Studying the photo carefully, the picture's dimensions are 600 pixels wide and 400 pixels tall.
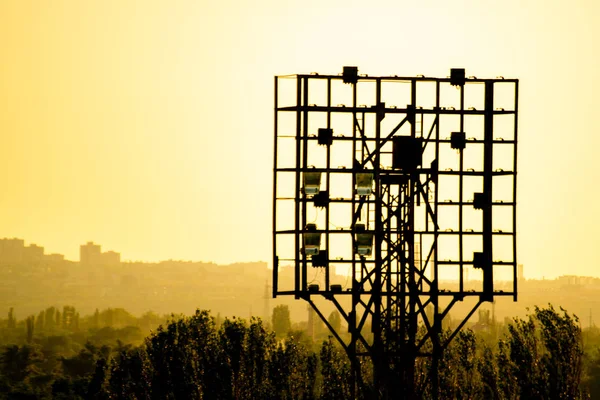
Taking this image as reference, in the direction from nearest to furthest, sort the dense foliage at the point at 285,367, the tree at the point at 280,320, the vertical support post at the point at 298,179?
the vertical support post at the point at 298,179 → the dense foliage at the point at 285,367 → the tree at the point at 280,320

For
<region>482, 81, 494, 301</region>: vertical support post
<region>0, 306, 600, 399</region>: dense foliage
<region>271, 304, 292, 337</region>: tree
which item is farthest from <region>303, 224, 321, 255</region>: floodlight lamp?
<region>271, 304, 292, 337</region>: tree

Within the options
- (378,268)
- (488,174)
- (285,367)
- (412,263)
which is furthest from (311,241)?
(285,367)

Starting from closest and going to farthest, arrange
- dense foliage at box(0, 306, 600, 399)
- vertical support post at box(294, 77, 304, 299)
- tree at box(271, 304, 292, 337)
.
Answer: vertical support post at box(294, 77, 304, 299), dense foliage at box(0, 306, 600, 399), tree at box(271, 304, 292, 337)

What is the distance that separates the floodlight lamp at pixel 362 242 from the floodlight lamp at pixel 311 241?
0.91 m

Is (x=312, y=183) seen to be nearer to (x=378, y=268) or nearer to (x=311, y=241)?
(x=311, y=241)

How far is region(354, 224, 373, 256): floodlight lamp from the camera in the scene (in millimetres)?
33281

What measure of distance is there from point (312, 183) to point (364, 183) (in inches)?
48.7

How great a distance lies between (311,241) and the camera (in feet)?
109

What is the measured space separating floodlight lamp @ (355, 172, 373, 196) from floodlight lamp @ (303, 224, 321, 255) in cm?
140

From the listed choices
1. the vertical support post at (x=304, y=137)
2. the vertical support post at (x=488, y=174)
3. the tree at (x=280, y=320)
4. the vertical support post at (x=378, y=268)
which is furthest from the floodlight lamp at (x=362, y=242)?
the tree at (x=280, y=320)

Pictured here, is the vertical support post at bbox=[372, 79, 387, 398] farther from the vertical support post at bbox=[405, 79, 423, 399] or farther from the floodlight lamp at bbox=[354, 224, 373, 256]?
the vertical support post at bbox=[405, 79, 423, 399]

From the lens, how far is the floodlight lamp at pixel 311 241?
33219 mm

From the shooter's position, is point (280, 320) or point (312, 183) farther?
point (280, 320)

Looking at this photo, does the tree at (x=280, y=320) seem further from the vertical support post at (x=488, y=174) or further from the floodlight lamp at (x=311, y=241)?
the floodlight lamp at (x=311, y=241)
